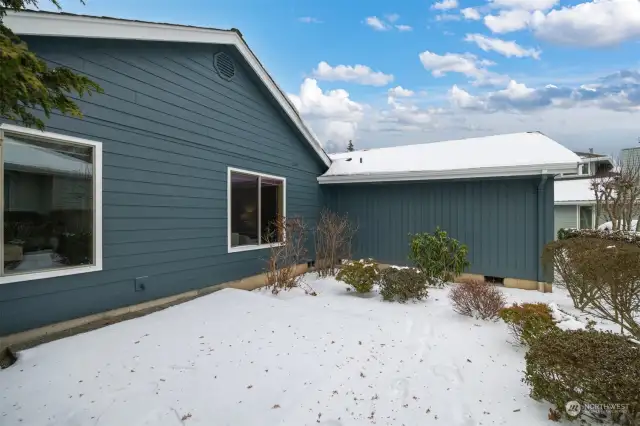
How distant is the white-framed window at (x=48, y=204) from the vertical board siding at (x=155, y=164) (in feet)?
0.40

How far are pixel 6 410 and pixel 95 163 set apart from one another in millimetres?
2782

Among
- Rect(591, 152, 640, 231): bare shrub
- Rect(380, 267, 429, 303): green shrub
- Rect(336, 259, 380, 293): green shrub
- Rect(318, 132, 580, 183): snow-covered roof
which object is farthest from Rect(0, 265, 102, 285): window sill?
Rect(591, 152, 640, 231): bare shrub

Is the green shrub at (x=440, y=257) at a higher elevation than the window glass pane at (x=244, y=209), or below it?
below

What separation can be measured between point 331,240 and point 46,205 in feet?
19.1

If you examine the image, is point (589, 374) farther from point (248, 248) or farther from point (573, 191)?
point (573, 191)

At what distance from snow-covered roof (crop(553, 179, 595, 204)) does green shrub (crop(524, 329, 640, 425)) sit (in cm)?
1384

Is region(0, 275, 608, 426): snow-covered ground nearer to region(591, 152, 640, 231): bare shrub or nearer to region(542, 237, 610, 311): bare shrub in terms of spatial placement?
region(542, 237, 610, 311): bare shrub

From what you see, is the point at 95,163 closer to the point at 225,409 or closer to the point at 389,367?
the point at 225,409

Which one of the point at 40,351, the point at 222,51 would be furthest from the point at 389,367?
the point at 222,51

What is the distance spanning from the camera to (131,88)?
4.82m

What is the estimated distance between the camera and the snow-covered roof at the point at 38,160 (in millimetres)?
3637

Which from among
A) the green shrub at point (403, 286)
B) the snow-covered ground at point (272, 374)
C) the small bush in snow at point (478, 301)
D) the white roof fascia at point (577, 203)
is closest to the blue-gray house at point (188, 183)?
the snow-covered ground at point (272, 374)

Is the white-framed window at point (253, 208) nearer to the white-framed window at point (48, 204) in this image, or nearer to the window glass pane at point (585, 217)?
the white-framed window at point (48, 204)

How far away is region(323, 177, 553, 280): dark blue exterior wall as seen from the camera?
7.44m
